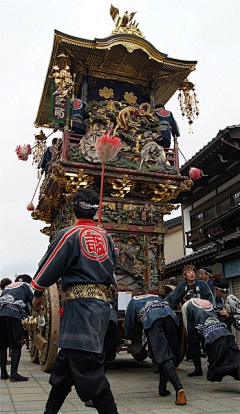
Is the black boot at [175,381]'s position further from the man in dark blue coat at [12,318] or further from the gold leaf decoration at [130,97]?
the gold leaf decoration at [130,97]

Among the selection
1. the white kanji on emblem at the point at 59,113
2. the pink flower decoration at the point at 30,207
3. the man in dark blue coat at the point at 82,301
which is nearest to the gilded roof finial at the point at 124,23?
the white kanji on emblem at the point at 59,113

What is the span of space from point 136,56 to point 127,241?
17.0ft

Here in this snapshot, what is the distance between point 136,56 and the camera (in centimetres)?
1038

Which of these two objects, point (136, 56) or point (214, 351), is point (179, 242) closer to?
point (136, 56)

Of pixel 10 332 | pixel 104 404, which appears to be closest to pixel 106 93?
pixel 10 332

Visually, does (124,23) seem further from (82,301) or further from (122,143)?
(82,301)

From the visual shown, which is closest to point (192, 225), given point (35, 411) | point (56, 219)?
point (56, 219)

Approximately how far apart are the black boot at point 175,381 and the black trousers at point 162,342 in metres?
0.07

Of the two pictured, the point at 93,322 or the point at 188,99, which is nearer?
the point at 93,322

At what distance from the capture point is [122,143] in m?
9.70

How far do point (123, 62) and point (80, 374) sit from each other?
9.48m

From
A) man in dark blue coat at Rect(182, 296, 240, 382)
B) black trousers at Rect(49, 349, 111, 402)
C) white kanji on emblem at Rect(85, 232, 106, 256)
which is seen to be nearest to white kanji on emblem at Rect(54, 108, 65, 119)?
man in dark blue coat at Rect(182, 296, 240, 382)

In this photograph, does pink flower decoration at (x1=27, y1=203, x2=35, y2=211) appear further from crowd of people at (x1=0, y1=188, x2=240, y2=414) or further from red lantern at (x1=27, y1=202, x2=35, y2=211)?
crowd of people at (x1=0, y1=188, x2=240, y2=414)

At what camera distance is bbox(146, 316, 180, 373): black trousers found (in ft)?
14.4
